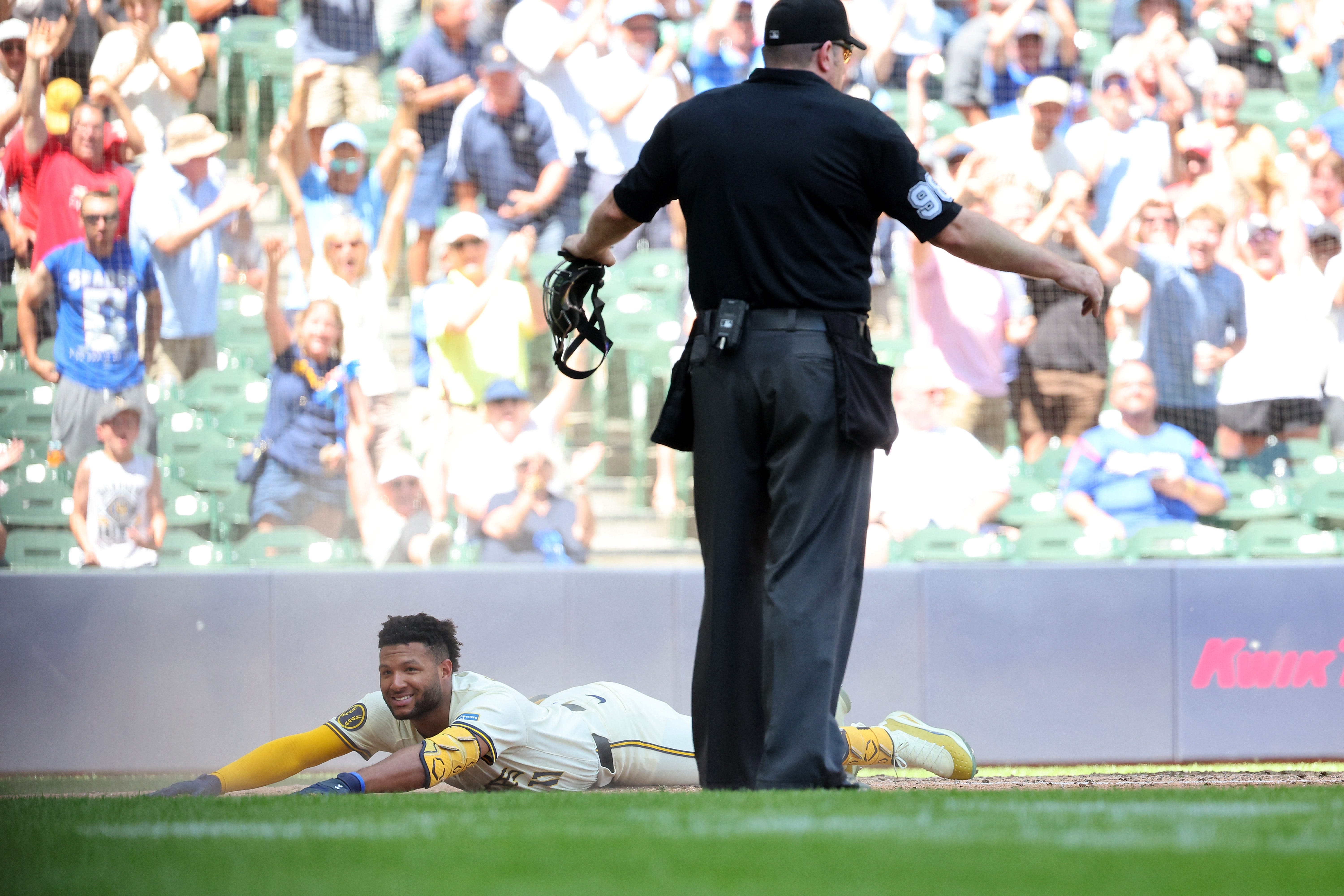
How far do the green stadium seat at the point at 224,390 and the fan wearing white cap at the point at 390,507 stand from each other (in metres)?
0.42

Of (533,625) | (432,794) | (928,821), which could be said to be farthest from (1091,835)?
(533,625)

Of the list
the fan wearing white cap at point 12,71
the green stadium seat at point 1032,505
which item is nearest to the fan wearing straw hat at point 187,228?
the fan wearing white cap at point 12,71

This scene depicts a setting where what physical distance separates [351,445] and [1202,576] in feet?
12.2

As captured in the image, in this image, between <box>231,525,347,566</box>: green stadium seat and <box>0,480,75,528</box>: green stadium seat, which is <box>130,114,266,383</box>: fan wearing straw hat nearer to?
<box>0,480,75,528</box>: green stadium seat

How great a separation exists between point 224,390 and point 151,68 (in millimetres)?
1503

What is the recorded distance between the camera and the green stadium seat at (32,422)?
6.34 meters

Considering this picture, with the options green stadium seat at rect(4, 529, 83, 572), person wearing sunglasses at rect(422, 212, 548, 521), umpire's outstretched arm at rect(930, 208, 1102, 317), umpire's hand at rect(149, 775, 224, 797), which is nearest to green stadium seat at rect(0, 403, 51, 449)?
green stadium seat at rect(4, 529, 83, 572)

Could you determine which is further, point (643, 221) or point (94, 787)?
point (94, 787)

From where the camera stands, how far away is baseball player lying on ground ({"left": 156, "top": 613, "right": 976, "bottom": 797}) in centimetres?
406

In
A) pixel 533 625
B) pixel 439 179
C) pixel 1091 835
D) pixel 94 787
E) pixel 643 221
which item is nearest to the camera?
pixel 1091 835

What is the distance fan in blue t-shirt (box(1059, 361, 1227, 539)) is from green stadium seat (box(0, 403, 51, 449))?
441cm

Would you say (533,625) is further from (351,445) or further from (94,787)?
(94,787)

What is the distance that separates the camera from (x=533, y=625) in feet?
20.6

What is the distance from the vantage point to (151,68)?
6641 millimetres
